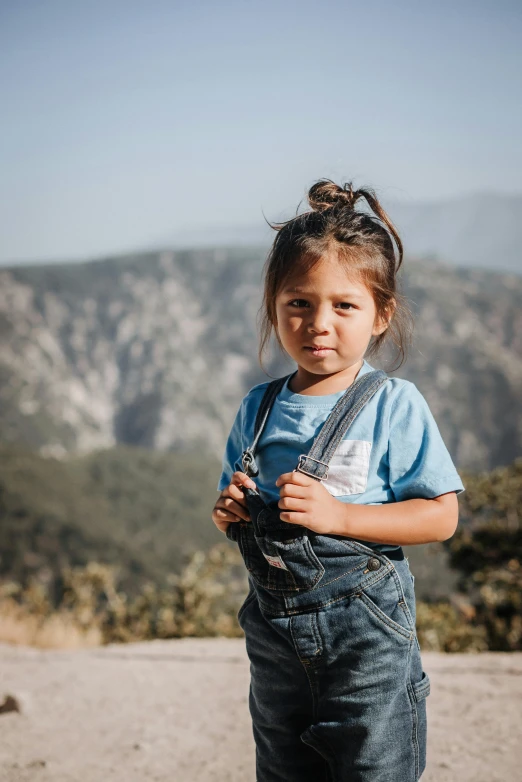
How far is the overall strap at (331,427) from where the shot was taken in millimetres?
1488

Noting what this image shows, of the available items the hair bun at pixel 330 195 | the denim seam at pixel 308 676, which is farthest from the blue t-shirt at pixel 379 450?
the hair bun at pixel 330 195

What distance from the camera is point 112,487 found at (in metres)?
59.9

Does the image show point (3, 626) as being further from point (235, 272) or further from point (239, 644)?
point (235, 272)

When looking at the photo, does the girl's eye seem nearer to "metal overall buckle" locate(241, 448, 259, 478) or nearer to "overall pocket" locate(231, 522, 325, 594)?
"metal overall buckle" locate(241, 448, 259, 478)

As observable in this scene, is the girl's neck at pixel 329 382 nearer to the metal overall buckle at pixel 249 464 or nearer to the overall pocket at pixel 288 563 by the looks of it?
the metal overall buckle at pixel 249 464

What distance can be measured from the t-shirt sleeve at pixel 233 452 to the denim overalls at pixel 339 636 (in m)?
0.18

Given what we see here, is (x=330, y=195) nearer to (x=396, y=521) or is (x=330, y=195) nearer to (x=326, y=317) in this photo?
(x=326, y=317)

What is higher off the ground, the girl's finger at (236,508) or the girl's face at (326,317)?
the girl's face at (326,317)

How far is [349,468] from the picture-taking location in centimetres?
153

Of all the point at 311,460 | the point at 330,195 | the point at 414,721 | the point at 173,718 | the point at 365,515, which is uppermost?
the point at 330,195

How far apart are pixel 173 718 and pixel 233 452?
2.25m

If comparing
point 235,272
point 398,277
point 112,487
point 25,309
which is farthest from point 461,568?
point 235,272

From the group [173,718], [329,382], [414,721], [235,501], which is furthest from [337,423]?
[173,718]

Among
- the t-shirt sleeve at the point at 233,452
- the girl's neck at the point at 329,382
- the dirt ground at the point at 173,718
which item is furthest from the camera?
the dirt ground at the point at 173,718
